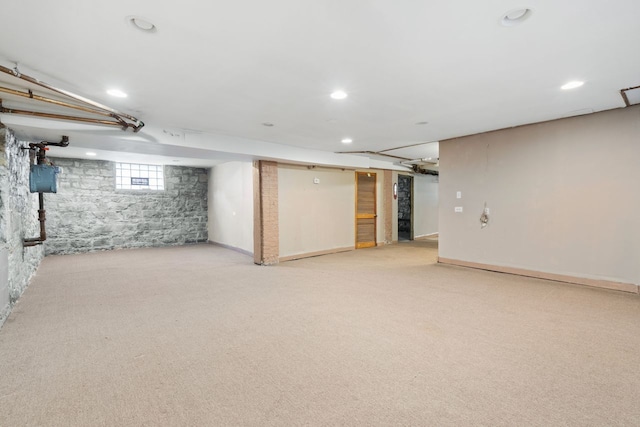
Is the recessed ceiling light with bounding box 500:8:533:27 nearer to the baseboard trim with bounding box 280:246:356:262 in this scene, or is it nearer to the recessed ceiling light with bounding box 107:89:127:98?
the recessed ceiling light with bounding box 107:89:127:98

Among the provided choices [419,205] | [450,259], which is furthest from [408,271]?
[419,205]

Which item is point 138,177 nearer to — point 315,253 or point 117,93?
point 315,253

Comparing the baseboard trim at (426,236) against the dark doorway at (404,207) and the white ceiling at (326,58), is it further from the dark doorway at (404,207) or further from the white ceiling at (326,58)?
the white ceiling at (326,58)

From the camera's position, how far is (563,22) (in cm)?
198

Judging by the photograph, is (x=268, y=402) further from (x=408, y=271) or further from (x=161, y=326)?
(x=408, y=271)

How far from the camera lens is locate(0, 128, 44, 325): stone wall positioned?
3254 mm

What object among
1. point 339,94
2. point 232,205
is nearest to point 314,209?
point 232,205

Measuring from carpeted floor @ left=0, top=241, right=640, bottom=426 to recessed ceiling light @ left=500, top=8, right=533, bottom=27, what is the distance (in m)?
2.34

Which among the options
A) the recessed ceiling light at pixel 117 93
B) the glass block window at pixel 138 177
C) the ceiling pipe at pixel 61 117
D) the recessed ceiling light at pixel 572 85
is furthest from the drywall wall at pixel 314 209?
the recessed ceiling light at pixel 572 85

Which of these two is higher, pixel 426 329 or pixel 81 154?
pixel 81 154

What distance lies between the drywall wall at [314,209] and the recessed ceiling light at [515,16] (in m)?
4.83

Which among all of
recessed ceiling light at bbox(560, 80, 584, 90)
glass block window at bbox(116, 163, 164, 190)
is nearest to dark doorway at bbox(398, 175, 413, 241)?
recessed ceiling light at bbox(560, 80, 584, 90)

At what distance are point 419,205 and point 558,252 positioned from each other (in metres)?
5.27

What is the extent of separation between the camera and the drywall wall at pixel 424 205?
9500 millimetres
